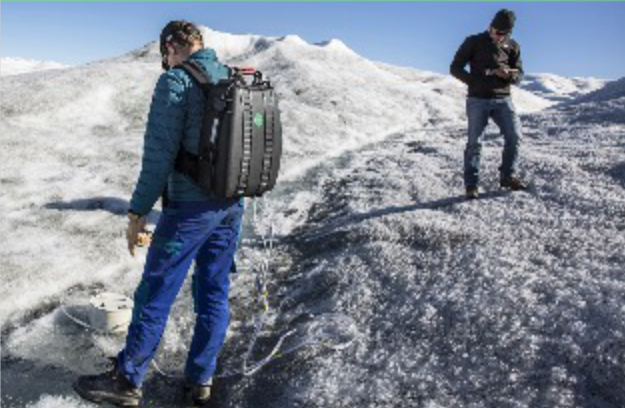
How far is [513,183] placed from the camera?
988 centimetres

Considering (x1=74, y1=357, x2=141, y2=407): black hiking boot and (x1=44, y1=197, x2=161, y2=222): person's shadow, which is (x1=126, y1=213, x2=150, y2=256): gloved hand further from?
(x1=44, y1=197, x2=161, y2=222): person's shadow

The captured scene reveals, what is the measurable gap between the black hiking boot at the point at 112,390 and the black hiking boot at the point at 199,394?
411 millimetres

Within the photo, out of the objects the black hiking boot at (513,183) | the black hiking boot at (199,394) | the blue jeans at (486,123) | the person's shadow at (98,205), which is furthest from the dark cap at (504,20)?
the black hiking boot at (199,394)

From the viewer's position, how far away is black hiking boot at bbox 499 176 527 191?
9.87m

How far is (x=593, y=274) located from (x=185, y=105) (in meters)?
4.28

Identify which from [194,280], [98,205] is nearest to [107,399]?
[194,280]

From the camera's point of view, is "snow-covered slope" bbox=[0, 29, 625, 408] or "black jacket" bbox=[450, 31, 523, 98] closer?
"snow-covered slope" bbox=[0, 29, 625, 408]

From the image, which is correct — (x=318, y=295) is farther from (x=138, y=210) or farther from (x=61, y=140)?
(x=61, y=140)

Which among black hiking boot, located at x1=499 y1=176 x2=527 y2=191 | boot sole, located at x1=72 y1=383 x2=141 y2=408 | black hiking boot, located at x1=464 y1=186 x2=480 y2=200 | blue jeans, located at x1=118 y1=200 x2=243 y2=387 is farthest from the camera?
black hiking boot, located at x1=499 y1=176 x2=527 y2=191

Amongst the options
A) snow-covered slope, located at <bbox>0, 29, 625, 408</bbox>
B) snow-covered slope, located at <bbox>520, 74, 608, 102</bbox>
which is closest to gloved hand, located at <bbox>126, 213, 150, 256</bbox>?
snow-covered slope, located at <bbox>0, 29, 625, 408</bbox>

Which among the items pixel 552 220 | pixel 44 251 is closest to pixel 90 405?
pixel 44 251

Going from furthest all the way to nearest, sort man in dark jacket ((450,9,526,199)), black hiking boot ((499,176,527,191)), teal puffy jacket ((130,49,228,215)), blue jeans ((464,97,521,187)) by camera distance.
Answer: black hiking boot ((499,176,527,191))
blue jeans ((464,97,521,187))
man in dark jacket ((450,9,526,199))
teal puffy jacket ((130,49,228,215))

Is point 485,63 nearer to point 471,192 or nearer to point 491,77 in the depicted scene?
point 491,77

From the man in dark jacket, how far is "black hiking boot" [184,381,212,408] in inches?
224
